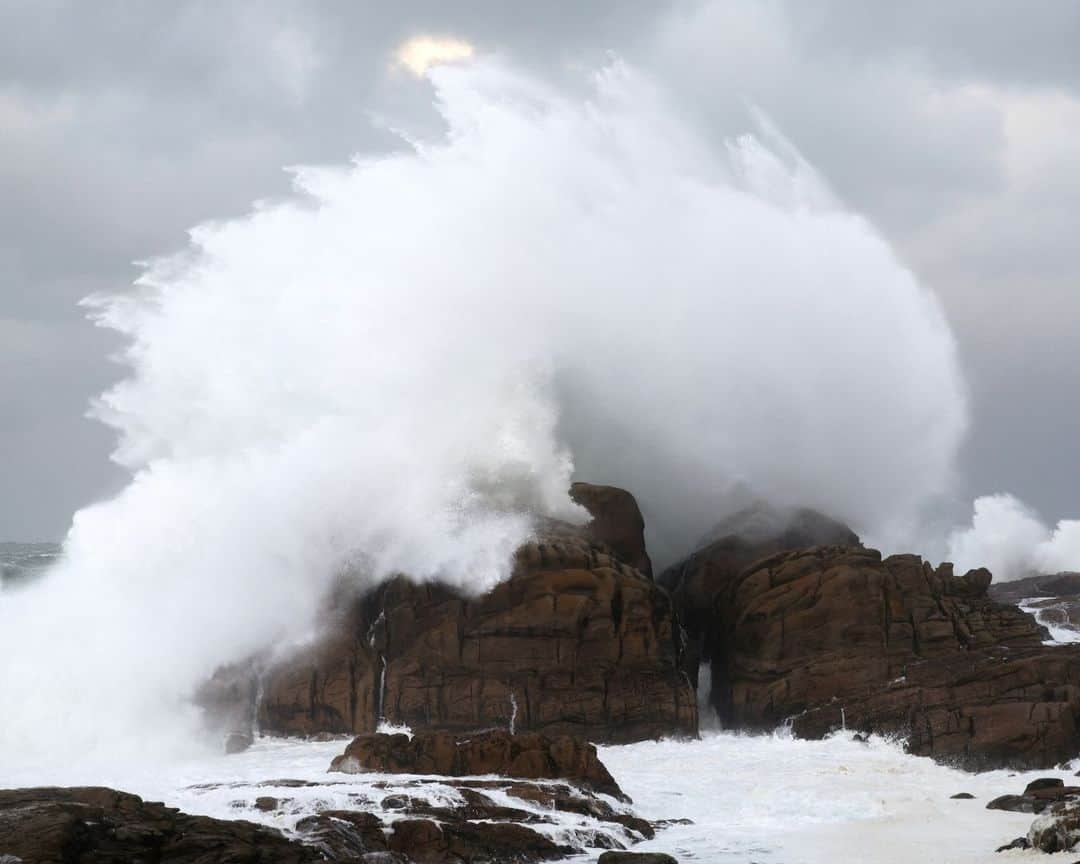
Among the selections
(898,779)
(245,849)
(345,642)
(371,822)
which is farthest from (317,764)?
(898,779)

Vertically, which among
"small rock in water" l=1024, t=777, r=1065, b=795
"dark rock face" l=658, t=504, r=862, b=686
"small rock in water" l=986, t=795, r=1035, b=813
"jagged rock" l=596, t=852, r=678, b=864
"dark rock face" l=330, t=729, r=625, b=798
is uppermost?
"dark rock face" l=658, t=504, r=862, b=686

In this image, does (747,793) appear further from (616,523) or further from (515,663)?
(616,523)

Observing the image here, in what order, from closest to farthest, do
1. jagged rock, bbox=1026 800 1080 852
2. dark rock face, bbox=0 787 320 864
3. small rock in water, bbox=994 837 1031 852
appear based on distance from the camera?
1. dark rock face, bbox=0 787 320 864
2. jagged rock, bbox=1026 800 1080 852
3. small rock in water, bbox=994 837 1031 852

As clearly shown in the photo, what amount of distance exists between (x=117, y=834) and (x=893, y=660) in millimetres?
23452

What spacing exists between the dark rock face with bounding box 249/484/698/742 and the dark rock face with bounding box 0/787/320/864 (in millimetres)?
15787

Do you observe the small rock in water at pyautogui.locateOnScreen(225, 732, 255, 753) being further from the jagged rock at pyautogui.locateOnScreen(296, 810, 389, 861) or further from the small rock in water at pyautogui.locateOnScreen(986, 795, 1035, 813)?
the small rock in water at pyautogui.locateOnScreen(986, 795, 1035, 813)

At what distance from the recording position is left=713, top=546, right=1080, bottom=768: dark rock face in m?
30.7

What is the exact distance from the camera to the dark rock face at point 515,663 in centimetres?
3525

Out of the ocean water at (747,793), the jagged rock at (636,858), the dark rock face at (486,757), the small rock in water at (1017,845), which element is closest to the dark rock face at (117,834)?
the ocean water at (747,793)

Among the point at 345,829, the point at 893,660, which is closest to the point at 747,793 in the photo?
the point at 893,660

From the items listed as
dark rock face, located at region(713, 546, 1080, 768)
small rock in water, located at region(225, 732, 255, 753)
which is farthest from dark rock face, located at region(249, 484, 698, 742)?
dark rock face, located at region(713, 546, 1080, 768)

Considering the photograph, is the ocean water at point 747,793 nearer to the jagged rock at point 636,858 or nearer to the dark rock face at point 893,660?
the jagged rock at point 636,858

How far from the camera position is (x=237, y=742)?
3453cm

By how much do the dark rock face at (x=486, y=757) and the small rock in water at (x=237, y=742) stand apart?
793 centimetres
